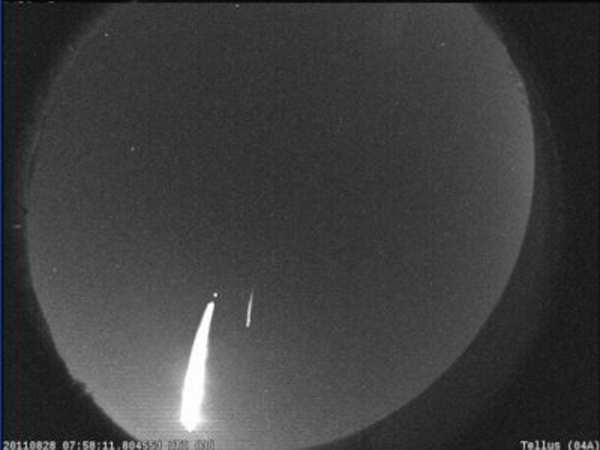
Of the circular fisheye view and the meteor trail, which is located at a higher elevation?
the circular fisheye view

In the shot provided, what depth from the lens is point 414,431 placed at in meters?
1.50

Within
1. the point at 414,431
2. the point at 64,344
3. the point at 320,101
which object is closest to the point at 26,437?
the point at 64,344

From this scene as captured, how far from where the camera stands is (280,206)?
1.58 m

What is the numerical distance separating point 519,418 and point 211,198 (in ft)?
1.99

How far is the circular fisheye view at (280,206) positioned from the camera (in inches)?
60.2

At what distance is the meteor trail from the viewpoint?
4.93ft

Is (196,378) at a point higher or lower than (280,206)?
lower

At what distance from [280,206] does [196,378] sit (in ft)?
1.05

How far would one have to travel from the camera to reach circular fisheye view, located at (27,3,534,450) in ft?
5.02

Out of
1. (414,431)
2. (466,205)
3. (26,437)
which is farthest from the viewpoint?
(466,205)

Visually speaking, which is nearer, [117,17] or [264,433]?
[117,17]

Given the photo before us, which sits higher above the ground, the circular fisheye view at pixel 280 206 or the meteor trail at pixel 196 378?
the circular fisheye view at pixel 280 206

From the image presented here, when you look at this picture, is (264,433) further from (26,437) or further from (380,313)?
(26,437)

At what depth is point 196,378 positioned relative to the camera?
1552mm
